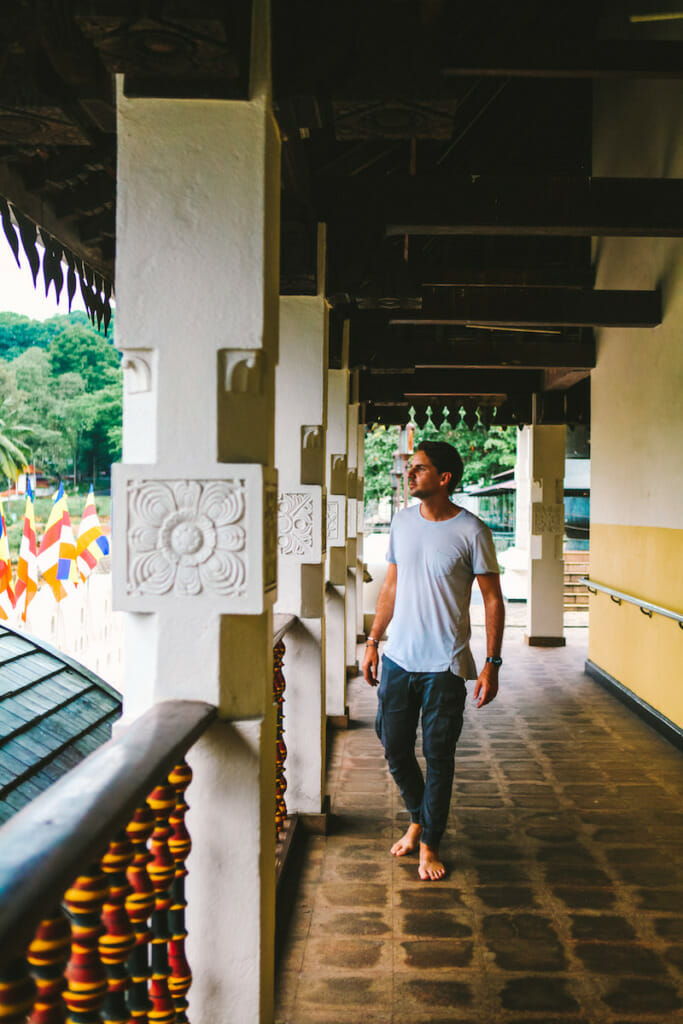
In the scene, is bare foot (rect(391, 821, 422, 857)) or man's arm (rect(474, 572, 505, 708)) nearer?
man's arm (rect(474, 572, 505, 708))

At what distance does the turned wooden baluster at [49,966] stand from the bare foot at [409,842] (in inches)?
107

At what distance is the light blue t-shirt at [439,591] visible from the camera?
10.8 feet

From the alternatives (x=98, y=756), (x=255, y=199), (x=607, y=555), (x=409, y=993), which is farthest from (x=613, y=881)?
(x=607, y=555)

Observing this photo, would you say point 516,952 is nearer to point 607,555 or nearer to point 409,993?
point 409,993

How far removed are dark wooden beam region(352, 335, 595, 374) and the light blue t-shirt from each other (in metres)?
3.92

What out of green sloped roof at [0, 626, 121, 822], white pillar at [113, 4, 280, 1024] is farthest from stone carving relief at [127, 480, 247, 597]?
green sloped roof at [0, 626, 121, 822]

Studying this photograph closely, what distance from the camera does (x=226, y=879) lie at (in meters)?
1.99

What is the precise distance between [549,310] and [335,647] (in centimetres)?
304

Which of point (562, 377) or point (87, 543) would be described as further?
point (87, 543)

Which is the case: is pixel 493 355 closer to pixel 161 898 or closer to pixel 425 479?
pixel 425 479

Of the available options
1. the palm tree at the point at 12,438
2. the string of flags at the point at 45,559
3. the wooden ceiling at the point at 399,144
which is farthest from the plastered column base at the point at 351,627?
the palm tree at the point at 12,438

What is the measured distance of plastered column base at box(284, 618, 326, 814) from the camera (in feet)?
12.6

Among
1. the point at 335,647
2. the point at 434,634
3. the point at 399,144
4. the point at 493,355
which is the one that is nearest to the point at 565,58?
the point at 399,144

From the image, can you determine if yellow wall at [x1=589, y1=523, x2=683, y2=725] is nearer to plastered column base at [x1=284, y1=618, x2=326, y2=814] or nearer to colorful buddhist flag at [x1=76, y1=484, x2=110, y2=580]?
plastered column base at [x1=284, y1=618, x2=326, y2=814]
